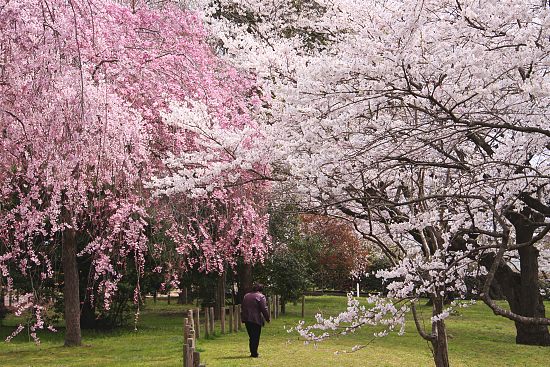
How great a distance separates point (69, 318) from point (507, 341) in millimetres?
9890

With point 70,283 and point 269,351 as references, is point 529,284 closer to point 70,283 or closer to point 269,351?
point 269,351

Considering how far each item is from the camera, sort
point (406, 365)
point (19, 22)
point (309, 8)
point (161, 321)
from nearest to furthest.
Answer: point (19, 22) < point (406, 365) < point (309, 8) < point (161, 321)

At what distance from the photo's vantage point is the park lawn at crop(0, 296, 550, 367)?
11422 millimetres

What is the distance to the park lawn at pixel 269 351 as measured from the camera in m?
11.4

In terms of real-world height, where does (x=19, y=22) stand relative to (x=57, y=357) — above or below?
above

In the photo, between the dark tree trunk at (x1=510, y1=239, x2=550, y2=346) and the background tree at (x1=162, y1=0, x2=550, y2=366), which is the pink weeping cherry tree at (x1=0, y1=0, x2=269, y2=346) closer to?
the background tree at (x1=162, y1=0, x2=550, y2=366)

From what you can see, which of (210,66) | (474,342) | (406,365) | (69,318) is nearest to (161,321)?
(69,318)

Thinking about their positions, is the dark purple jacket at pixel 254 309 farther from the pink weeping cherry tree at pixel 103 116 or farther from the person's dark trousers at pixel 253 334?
the pink weeping cherry tree at pixel 103 116

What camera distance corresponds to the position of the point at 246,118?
965 cm

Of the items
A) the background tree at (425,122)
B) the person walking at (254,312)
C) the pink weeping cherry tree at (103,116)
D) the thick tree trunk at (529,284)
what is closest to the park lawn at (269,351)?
the person walking at (254,312)

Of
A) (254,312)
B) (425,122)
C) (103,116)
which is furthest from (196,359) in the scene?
(254,312)

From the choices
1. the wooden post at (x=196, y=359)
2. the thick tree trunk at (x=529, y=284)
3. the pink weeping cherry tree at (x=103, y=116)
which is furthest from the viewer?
the thick tree trunk at (x=529, y=284)

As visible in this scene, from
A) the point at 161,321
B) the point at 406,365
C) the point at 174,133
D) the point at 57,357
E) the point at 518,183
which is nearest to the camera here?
the point at 518,183

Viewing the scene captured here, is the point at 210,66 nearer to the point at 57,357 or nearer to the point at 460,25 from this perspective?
the point at 460,25
